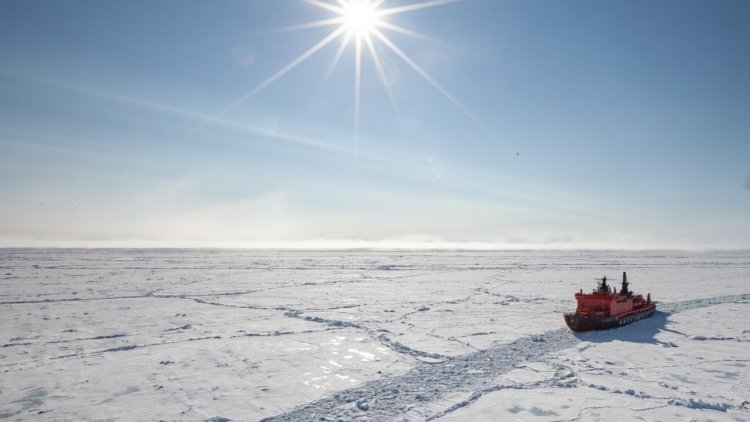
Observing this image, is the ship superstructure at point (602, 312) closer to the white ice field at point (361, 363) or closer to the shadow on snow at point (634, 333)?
the shadow on snow at point (634, 333)

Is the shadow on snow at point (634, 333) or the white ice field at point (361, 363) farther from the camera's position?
the shadow on snow at point (634, 333)

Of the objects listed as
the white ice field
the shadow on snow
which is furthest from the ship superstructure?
the white ice field

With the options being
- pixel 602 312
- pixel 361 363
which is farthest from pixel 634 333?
pixel 361 363

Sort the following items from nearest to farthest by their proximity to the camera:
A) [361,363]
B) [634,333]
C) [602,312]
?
[361,363] < [634,333] < [602,312]

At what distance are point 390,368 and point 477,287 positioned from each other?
1411cm

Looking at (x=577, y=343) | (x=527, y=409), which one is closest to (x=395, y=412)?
(x=527, y=409)

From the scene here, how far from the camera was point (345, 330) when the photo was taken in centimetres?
1031

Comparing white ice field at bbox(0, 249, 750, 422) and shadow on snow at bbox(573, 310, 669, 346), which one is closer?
white ice field at bbox(0, 249, 750, 422)

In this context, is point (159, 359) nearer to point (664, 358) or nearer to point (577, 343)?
point (577, 343)

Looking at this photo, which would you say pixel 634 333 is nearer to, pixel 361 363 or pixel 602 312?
pixel 602 312

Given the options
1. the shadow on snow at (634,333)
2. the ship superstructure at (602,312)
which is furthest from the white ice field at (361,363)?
the ship superstructure at (602,312)

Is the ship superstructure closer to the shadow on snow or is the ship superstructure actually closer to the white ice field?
the shadow on snow

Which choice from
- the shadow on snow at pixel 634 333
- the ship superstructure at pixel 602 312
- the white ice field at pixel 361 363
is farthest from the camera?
the ship superstructure at pixel 602 312

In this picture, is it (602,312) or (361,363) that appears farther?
(602,312)
